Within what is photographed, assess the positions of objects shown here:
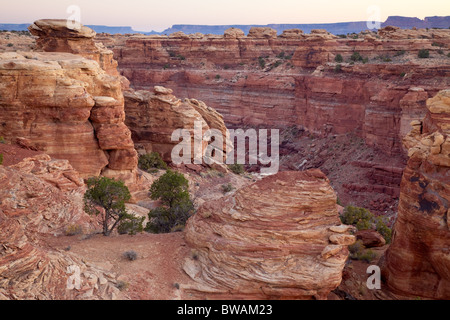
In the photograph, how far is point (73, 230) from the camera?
20.5 meters

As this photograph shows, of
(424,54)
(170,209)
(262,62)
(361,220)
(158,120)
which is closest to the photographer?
(170,209)

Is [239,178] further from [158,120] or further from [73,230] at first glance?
[73,230]

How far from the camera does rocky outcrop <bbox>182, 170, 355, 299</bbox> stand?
15.2 metres

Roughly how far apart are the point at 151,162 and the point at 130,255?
20881 millimetres

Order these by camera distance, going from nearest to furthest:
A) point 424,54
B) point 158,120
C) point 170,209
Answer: point 170,209, point 158,120, point 424,54

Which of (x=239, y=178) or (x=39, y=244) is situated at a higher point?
(x=39, y=244)

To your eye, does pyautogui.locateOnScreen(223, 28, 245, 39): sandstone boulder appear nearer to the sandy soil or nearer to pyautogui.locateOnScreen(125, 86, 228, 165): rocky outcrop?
pyautogui.locateOnScreen(125, 86, 228, 165): rocky outcrop

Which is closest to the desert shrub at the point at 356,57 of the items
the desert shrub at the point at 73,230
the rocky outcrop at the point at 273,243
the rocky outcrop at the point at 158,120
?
the rocky outcrop at the point at 158,120

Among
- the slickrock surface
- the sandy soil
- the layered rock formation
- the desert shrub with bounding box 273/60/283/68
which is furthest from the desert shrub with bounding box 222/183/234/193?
the desert shrub with bounding box 273/60/283/68

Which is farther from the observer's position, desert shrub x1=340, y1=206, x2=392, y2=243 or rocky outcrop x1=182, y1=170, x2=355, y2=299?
desert shrub x1=340, y1=206, x2=392, y2=243

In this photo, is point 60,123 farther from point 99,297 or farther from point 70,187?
point 99,297

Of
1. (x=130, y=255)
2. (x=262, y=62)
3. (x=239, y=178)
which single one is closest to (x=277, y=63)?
(x=262, y=62)

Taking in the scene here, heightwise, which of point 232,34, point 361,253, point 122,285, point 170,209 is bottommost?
point 361,253

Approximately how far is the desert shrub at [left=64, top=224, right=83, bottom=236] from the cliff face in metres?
33.4
